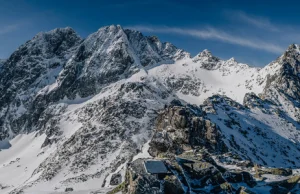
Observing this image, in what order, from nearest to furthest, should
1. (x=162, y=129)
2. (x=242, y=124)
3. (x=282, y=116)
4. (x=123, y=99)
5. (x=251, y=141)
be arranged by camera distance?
(x=162, y=129), (x=251, y=141), (x=242, y=124), (x=123, y=99), (x=282, y=116)

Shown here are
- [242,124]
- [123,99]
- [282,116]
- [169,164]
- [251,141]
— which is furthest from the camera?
[282,116]

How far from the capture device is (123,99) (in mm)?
164750

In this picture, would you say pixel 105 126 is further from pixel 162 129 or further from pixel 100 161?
pixel 162 129

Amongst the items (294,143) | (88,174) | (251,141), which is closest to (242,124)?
(251,141)

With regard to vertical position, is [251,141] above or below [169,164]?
above

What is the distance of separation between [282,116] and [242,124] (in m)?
37.5

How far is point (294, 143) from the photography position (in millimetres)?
158625

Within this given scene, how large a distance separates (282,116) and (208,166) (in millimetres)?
144017

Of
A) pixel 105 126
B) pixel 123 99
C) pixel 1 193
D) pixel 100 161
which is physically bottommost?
pixel 1 193

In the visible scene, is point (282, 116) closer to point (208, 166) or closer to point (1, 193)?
point (1, 193)

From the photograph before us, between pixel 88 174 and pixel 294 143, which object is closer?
pixel 88 174

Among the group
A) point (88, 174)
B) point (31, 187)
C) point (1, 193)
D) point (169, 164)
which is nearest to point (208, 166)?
point (169, 164)

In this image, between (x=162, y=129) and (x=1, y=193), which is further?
(x=1, y=193)

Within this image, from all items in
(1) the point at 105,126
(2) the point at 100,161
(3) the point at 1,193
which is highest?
(1) the point at 105,126
